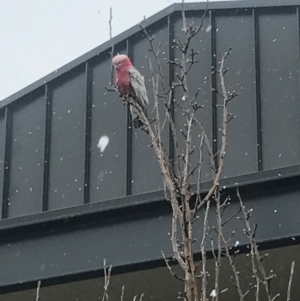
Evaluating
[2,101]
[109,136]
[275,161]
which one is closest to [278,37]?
[275,161]

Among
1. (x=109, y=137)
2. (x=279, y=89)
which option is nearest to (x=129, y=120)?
(x=109, y=137)

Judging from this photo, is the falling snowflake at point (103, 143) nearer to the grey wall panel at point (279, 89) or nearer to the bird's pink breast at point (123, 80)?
the bird's pink breast at point (123, 80)

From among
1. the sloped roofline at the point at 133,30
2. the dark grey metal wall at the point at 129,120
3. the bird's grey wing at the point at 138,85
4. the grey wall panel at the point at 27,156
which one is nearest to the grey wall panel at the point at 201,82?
the dark grey metal wall at the point at 129,120

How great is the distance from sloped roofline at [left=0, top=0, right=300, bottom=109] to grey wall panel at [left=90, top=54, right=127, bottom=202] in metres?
0.14

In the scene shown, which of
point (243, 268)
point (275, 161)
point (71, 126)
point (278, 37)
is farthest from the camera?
point (71, 126)

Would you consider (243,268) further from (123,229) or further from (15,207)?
(15,207)

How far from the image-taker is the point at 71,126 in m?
7.57

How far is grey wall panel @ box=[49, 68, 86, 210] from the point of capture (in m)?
7.19

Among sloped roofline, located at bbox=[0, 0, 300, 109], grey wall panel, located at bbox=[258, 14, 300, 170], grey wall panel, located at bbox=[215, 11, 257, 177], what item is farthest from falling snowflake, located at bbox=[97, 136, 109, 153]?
grey wall panel, located at bbox=[258, 14, 300, 170]

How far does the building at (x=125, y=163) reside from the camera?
565 centimetres

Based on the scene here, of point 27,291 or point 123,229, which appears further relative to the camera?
point 27,291

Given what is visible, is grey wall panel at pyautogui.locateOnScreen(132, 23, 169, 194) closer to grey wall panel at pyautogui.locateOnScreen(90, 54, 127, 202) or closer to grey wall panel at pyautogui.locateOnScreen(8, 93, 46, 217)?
grey wall panel at pyautogui.locateOnScreen(90, 54, 127, 202)

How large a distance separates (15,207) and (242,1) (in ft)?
9.32

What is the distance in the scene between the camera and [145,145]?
703 centimetres
